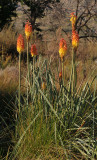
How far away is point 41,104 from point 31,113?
0.11 m

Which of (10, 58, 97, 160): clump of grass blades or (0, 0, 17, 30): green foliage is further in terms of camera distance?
(0, 0, 17, 30): green foliage

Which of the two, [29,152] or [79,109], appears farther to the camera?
[79,109]

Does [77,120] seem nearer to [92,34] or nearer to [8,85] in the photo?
[8,85]

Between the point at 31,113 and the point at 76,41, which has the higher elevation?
the point at 76,41

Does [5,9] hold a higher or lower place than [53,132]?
higher

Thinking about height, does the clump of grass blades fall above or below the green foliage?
below

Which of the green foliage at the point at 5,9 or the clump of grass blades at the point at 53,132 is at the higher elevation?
the green foliage at the point at 5,9

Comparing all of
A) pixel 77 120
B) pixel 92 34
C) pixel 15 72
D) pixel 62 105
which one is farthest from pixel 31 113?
pixel 92 34

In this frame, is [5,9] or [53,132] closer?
[53,132]

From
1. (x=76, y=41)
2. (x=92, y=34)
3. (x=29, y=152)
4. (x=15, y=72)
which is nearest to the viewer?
(x=76, y=41)

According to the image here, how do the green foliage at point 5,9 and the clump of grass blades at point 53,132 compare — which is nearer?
the clump of grass blades at point 53,132

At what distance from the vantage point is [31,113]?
1.73 m

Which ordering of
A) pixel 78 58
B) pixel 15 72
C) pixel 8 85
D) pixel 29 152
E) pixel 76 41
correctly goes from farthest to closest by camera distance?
pixel 78 58, pixel 15 72, pixel 8 85, pixel 29 152, pixel 76 41

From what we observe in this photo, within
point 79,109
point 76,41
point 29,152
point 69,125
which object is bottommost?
point 29,152
